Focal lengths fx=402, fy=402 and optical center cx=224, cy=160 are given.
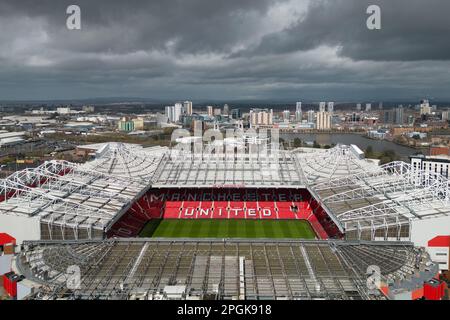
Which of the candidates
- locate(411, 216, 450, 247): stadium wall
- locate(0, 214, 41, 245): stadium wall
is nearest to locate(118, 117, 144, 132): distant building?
locate(0, 214, 41, 245): stadium wall

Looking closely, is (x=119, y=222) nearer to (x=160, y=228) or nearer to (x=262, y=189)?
(x=160, y=228)

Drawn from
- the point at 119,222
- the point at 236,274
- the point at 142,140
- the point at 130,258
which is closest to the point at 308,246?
the point at 236,274

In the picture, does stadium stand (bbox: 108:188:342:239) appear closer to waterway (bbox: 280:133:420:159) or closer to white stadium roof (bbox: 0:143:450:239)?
white stadium roof (bbox: 0:143:450:239)

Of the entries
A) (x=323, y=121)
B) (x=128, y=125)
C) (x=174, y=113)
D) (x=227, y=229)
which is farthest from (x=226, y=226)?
(x=174, y=113)

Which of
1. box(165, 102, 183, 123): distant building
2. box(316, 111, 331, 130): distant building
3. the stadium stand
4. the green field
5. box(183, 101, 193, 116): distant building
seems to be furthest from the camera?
box(183, 101, 193, 116): distant building

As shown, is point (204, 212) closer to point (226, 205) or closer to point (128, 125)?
point (226, 205)

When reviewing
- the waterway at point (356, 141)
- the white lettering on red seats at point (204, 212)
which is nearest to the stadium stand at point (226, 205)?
the white lettering on red seats at point (204, 212)
